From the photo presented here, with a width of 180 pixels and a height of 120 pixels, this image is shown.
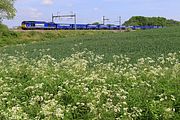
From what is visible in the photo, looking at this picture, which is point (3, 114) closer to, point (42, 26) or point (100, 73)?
point (100, 73)

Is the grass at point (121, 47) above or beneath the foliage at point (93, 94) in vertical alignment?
beneath

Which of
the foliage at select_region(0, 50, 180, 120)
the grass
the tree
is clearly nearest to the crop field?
the foliage at select_region(0, 50, 180, 120)

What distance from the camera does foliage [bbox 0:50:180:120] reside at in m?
6.92

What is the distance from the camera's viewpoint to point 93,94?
7680 mm

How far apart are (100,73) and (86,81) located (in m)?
0.98

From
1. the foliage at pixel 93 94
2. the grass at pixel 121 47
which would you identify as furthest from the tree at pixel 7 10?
the foliage at pixel 93 94

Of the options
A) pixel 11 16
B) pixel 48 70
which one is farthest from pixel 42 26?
pixel 48 70

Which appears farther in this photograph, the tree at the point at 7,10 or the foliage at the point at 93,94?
the tree at the point at 7,10

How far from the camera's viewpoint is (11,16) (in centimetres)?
7306

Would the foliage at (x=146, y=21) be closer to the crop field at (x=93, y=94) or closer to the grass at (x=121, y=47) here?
the grass at (x=121, y=47)

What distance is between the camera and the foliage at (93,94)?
6.92 m

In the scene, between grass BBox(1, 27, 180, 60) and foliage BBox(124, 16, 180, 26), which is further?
foliage BBox(124, 16, 180, 26)

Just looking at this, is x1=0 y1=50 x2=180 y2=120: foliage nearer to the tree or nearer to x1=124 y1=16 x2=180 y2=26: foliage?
the tree

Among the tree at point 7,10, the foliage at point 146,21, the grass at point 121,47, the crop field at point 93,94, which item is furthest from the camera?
the foliage at point 146,21
